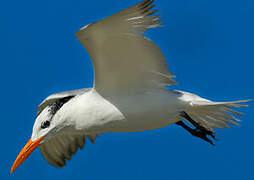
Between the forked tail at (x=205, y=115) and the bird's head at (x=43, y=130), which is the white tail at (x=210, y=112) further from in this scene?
the bird's head at (x=43, y=130)

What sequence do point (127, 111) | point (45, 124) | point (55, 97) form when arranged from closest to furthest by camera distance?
point (127, 111) → point (45, 124) → point (55, 97)

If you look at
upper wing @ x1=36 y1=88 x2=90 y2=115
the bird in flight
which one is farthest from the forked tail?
upper wing @ x1=36 y1=88 x2=90 y2=115

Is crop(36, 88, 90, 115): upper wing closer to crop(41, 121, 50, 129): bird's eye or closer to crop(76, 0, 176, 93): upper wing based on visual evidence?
crop(41, 121, 50, 129): bird's eye

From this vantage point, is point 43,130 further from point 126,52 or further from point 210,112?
point 210,112

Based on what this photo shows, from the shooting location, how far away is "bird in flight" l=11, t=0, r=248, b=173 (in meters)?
6.18

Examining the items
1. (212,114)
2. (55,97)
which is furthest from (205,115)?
(55,97)

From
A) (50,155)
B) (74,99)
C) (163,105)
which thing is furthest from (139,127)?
Result: (50,155)

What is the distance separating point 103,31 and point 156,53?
76cm

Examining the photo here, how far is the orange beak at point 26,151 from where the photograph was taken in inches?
276

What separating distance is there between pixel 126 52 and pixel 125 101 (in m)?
0.66

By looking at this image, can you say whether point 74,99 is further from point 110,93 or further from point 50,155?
point 50,155

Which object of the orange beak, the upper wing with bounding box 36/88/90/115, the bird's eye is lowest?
the orange beak

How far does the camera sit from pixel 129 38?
609cm

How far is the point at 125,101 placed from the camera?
6.64m
